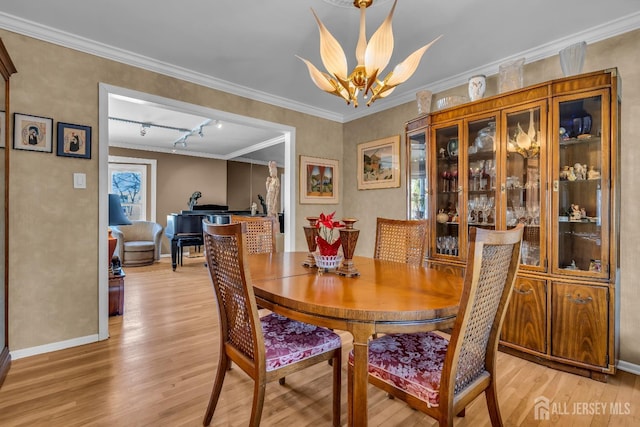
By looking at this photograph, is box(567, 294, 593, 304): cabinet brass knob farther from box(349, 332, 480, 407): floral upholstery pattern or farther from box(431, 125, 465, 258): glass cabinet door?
box(349, 332, 480, 407): floral upholstery pattern

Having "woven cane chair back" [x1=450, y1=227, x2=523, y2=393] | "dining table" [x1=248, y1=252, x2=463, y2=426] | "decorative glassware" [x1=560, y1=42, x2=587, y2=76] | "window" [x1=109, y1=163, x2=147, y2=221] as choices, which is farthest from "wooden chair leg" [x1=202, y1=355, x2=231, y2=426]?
"window" [x1=109, y1=163, x2=147, y2=221]

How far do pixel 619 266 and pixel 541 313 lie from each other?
0.65 m

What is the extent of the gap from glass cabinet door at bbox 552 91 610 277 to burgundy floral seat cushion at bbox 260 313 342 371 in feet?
5.77

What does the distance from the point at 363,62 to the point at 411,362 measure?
5.07 feet

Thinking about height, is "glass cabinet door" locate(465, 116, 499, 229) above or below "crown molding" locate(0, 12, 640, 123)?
below

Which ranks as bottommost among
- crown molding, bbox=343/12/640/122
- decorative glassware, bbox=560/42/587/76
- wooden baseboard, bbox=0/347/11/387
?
wooden baseboard, bbox=0/347/11/387

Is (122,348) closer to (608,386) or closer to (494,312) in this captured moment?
(494,312)

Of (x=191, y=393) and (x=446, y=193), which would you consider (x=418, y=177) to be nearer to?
(x=446, y=193)

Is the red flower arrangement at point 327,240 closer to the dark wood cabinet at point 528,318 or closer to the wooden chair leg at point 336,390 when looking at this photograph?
the wooden chair leg at point 336,390

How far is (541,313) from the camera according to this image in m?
2.18

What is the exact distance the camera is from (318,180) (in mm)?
4211

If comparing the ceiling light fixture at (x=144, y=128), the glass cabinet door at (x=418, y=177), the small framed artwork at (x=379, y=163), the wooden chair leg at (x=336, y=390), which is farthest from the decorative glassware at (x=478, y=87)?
the ceiling light fixture at (x=144, y=128)

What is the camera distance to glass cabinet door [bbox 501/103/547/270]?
2.25 m

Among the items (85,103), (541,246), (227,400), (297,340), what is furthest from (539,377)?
(85,103)
